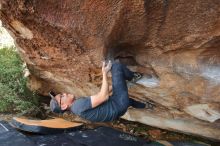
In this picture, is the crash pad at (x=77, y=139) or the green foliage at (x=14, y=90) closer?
the crash pad at (x=77, y=139)

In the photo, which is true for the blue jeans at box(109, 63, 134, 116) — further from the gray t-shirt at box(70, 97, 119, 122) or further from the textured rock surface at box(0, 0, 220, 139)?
the textured rock surface at box(0, 0, 220, 139)

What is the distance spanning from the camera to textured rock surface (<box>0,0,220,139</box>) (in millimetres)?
3145

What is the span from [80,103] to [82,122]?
8.39 ft

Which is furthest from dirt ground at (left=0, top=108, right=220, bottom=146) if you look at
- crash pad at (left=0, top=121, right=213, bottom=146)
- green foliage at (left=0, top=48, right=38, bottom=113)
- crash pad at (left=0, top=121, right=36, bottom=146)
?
crash pad at (left=0, top=121, right=36, bottom=146)

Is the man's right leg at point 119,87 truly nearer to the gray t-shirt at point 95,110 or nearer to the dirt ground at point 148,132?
the gray t-shirt at point 95,110

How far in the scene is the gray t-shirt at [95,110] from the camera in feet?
12.3

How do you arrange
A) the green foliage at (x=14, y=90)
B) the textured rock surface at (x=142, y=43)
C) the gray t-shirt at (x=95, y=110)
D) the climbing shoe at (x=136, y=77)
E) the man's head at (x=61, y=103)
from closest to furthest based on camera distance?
the textured rock surface at (x=142, y=43) → the gray t-shirt at (x=95, y=110) → the man's head at (x=61, y=103) → the climbing shoe at (x=136, y=77) → the green foliage at (x=14, y=90)

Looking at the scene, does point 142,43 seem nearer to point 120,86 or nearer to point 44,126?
point 120,86

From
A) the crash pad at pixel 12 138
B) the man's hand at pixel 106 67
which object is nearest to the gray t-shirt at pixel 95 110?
the man's hand at pixel 106 67

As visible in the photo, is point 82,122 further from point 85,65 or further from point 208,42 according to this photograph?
point 208,42

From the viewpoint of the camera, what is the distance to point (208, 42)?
329 centimetres

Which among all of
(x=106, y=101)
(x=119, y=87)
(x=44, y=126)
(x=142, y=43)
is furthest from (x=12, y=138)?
(x=142, y=43)

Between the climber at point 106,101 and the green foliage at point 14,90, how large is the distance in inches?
118

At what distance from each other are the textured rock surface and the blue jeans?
24cm
